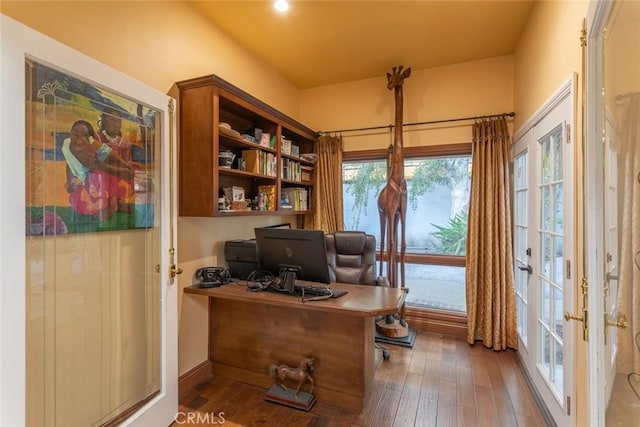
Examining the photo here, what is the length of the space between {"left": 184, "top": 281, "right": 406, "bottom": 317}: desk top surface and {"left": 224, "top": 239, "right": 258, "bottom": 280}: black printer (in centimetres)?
19

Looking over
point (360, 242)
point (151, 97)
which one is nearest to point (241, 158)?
point (151, 97)

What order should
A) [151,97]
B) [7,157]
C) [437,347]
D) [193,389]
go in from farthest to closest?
1. [437,347]
2. [193,389]
3. [151,97]
4. [7,157]

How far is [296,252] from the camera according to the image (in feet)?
6.62

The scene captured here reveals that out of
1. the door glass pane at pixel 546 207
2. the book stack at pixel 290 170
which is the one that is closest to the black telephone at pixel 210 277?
the book stack at pixel 290 170

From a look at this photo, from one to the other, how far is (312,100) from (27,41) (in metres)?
3.06

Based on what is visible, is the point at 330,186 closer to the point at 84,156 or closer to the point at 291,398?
the point at 291,398

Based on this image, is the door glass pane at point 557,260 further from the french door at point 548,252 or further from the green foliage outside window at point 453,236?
the green foliage outside window at point 453,236

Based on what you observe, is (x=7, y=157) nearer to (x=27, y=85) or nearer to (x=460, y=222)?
(x=27, y=85)

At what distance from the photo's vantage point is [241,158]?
8.89 ft

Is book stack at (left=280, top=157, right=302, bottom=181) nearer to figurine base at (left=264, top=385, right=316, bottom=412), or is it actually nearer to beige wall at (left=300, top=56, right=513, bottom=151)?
beige wall at (left=300, top=56, right=513, bottom=151)

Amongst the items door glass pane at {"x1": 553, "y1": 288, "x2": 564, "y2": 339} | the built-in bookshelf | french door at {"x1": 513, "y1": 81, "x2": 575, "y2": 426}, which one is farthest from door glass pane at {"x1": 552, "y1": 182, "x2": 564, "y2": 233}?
the built-in bookshelf

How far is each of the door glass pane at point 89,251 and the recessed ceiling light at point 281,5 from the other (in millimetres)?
1281

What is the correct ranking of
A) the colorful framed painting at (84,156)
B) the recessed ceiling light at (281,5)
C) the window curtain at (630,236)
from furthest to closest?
the recessed ceiling light at (281,5), the colorful framed painting at (84,156), the window curtain at (630,236)

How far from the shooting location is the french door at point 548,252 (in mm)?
1701
